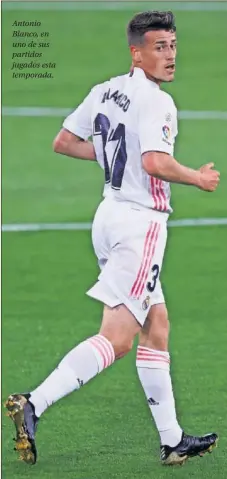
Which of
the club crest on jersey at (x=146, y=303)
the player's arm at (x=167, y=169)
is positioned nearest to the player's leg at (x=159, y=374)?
the club crest on jersey at (x=146, y=303)

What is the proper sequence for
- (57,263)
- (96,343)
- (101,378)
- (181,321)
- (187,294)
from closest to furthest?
(96,343) → (101,378) → (181,321) → (187,294) → (57,263)

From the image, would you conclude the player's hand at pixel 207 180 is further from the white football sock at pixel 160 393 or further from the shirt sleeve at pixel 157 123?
the white football sock at pixel 160 393

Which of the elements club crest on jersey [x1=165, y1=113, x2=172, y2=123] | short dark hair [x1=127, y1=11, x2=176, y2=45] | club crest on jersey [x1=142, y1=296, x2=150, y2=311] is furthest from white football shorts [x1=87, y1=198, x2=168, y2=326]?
short dark hair [x1=127, y1=11, x2=176, y2=45]

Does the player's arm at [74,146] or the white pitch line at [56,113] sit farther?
the white pitch line at [56,113]

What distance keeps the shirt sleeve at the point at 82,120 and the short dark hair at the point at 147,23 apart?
39 cm

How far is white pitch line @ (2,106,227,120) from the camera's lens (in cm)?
1673

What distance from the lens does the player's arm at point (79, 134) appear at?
769 centimetres

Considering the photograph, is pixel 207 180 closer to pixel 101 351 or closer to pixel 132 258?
pixel 132 258

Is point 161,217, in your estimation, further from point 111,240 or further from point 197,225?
point 197,225

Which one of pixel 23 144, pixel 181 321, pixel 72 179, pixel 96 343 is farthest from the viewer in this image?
pixel 23 144

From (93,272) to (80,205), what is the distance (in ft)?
7.06

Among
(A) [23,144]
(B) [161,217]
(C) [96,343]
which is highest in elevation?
(B) [161,217]

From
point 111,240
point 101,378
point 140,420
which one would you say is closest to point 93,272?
point 101,378

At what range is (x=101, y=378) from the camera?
29.7 feet
